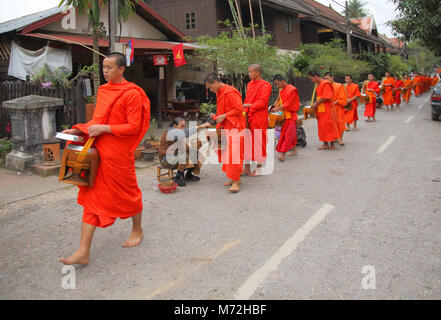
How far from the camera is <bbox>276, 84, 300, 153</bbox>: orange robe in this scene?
7750mm

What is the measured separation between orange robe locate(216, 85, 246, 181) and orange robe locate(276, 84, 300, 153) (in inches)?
82.2

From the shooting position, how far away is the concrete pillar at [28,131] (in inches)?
286

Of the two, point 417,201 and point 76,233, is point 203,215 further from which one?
point 417,201

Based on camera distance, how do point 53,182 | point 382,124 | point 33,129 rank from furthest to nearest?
point 382,124
point 33,129
point 53,182

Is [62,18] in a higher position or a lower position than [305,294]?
higher

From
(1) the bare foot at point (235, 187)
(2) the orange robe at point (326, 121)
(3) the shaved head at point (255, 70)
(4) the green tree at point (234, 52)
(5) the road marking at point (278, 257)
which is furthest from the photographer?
(4) the green tree at point (234, 52)

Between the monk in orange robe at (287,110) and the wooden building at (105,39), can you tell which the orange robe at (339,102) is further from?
the wooden building at (105,39)

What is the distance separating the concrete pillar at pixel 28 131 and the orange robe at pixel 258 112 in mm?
3498

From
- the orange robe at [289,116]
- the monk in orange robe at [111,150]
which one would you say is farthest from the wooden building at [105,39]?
the monk in orange robe at [111,150]

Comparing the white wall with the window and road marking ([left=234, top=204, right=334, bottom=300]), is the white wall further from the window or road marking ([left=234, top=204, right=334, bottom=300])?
road marking ([left=234, top=204, right=334, bottom=300])

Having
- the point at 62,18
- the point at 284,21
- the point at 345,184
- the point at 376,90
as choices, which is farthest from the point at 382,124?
the point at 284,21

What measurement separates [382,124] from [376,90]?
2.69m
